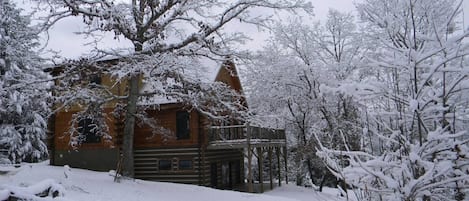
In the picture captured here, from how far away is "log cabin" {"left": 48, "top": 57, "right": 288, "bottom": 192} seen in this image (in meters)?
20.1

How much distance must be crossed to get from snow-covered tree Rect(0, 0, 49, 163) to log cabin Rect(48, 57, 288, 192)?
398 centimetres

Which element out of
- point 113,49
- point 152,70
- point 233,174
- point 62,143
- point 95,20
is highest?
point 95,20

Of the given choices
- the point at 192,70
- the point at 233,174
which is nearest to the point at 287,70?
the point at 233,174

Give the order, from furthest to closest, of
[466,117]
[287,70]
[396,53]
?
1. [287,70]
2. [396,53]
3. [466,117]

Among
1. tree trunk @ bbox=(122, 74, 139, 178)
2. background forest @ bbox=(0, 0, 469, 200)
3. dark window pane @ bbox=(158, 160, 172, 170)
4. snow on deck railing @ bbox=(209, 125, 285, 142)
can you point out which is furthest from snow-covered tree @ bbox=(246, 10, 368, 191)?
tree trunk @ bbox=(122, 74, 139, 178)

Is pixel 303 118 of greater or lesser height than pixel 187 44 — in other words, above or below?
below

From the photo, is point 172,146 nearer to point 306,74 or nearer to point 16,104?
point 306,74

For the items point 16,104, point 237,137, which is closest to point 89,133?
point 16,104

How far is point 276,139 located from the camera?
23.9 m

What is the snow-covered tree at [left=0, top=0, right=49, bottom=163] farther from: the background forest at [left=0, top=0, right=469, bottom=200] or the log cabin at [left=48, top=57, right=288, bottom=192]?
the log cabin at [left=48, top=57, right=288, bottom=192]

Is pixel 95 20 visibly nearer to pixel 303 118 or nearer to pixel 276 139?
pixel 276 139

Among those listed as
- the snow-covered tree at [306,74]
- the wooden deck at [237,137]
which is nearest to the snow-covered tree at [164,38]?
the wooden deck at [237,137]

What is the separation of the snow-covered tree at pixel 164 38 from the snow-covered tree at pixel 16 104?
457 inches

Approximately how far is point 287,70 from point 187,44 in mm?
11435
